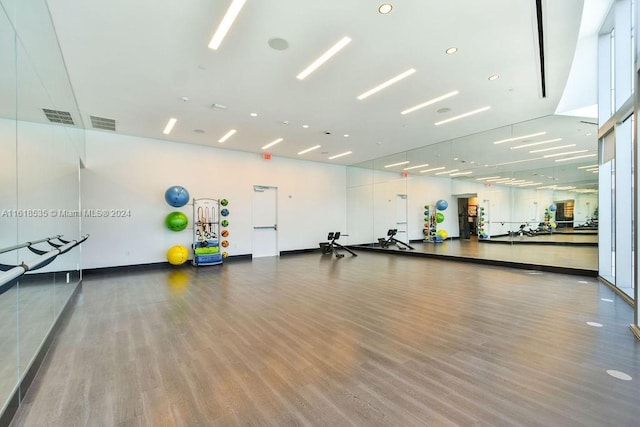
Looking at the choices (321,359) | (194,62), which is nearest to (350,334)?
(321,359)

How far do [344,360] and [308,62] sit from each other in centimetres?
390

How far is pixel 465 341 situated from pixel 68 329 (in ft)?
15.0

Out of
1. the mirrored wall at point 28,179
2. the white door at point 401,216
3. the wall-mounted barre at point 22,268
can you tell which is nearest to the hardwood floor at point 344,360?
the mirrored wall at point 28,179

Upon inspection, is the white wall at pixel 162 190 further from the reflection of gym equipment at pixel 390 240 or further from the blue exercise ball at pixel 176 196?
the reflection of gym equipment at pixel 390 240

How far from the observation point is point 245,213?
9.27m

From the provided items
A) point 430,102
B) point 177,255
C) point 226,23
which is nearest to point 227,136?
point 177,255

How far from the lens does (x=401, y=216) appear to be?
1102cm

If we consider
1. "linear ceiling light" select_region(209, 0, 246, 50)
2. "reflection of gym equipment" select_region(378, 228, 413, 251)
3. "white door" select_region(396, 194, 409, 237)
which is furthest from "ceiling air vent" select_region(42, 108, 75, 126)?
"white door" select_region(396, 194, 409, 237)

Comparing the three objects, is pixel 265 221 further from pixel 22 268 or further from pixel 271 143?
pixel 22 268

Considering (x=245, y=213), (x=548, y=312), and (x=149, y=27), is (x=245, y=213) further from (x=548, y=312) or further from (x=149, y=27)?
(x=548, y=312)

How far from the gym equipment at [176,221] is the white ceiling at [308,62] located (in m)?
2.20

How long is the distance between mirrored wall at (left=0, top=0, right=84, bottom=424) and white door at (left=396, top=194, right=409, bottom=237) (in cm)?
960

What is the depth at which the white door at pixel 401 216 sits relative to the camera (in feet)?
35.7

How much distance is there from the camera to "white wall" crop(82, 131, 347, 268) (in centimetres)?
706
